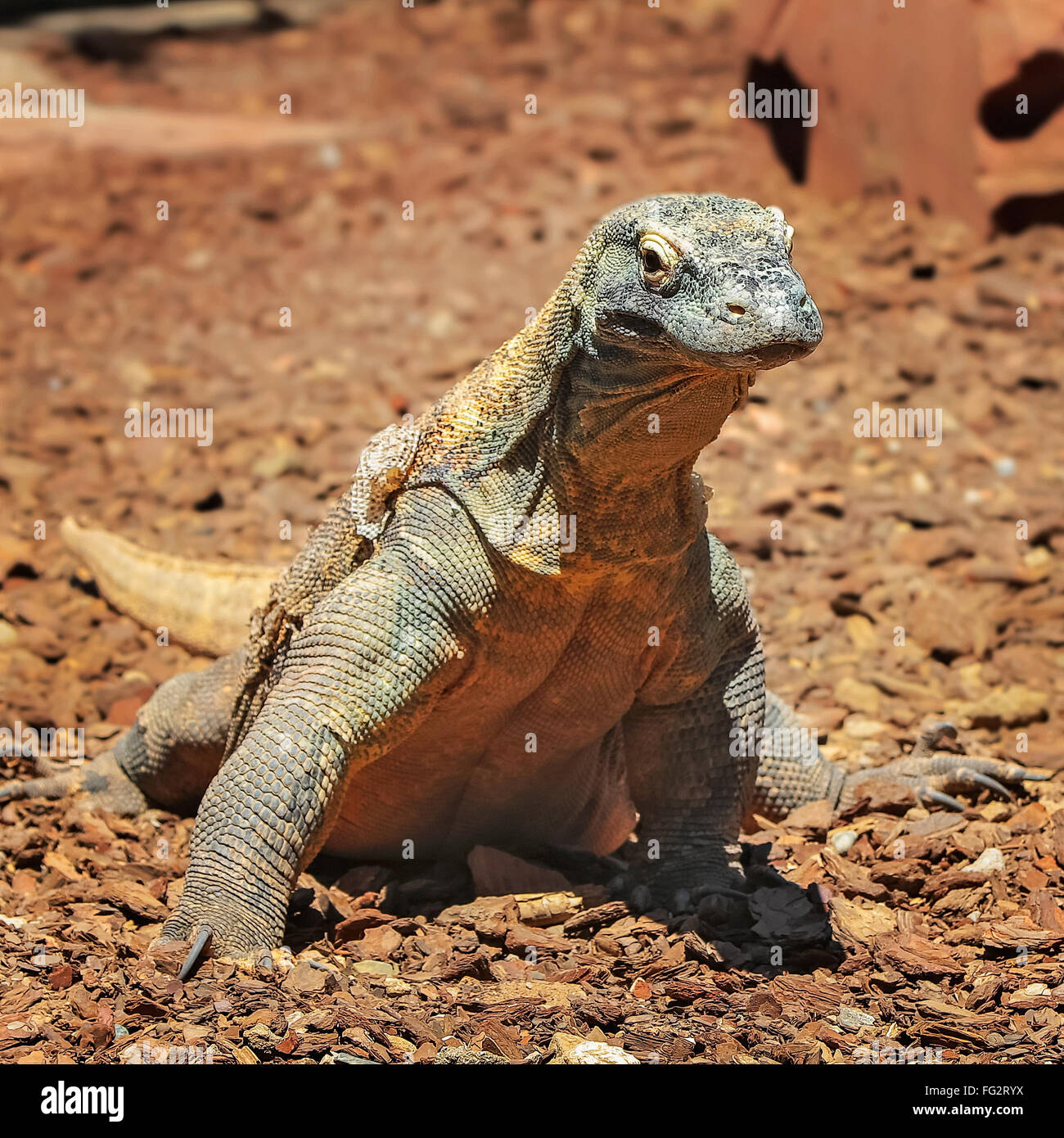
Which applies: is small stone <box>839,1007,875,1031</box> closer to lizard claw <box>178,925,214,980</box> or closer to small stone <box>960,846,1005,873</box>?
small stone <box>960,846,1005,873</box>

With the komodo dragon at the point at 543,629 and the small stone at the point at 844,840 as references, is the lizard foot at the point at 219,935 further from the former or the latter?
the small stone at the point at 844,840

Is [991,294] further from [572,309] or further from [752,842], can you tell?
[572,309]

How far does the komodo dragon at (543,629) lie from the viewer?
13.9 ft

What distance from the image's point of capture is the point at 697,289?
3.98 meters

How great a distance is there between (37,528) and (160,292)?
14.2 ft

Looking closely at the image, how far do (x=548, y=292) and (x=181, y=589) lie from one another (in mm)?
5233

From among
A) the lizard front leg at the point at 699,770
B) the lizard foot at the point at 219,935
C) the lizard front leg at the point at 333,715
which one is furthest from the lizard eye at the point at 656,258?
the lizard foot at the point at 219,935

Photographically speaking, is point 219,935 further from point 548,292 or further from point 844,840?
point 548,292

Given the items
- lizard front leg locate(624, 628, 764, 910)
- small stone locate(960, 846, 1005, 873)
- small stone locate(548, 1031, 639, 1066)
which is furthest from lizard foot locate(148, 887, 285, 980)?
small stone locate(960, 846, 1005, 873)

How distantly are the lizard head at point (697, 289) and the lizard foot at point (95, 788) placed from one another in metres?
3.34

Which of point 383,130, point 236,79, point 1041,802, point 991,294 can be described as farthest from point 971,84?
point 236,79

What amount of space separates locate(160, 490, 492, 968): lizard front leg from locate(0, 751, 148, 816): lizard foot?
68.9 inches

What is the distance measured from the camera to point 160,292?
43.8 feet

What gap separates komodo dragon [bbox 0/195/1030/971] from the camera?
4.22m
